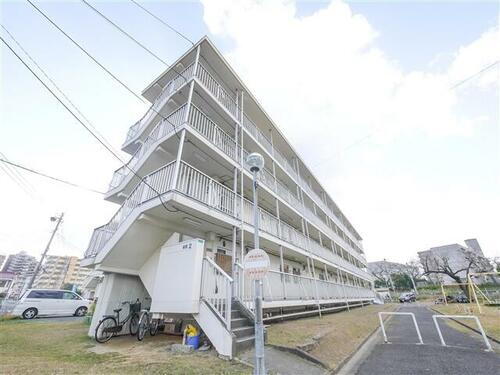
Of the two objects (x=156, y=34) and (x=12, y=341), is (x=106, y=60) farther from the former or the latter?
(x=12, y=341)

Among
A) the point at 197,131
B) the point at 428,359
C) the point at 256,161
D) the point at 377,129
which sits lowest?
the point at 428,359

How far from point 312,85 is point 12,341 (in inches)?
508

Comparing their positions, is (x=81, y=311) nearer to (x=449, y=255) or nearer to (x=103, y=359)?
(x=103, y=359)

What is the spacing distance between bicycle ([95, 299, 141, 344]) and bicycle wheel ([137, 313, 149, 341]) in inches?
35.7

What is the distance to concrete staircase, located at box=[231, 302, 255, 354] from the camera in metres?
4.62

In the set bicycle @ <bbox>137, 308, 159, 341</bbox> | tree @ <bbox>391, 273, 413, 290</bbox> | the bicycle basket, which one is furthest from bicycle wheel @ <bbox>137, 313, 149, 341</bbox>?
tree @ <bbox>391, 273, 413, 290</bbox>

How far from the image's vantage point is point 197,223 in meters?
7.88

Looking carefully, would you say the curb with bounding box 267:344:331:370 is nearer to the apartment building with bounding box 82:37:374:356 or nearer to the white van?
the apartment building with bounding box 82:37:374:356

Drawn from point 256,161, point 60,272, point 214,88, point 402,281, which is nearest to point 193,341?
point 256,161

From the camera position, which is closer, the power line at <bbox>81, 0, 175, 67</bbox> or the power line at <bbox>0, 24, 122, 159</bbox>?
the power line at <bbox>0, 24, 122, 159</bbox>

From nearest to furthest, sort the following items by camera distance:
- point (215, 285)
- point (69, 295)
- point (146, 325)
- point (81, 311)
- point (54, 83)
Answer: point (54, 83) → point (215, 285) → point (146, 325) → point (69, 295) → point (81, 311)

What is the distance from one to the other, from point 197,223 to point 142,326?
349cm

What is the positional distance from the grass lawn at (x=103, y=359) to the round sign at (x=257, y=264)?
5.93 feet

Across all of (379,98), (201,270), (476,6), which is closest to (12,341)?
(201,270)
